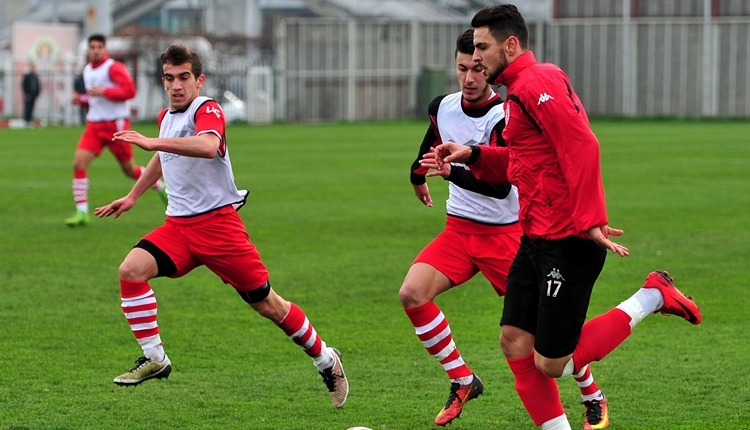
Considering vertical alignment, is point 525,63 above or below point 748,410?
above

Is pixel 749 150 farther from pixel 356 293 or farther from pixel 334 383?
pixel 334 383

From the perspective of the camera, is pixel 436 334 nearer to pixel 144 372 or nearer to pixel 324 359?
pixel 324 359

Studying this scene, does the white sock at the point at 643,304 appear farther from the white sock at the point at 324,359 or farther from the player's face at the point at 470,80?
the white sock at the point at 324,359

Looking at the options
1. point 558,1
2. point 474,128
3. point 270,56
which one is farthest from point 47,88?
point 474,128

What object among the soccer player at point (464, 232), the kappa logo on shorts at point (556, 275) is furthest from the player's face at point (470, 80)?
the kappa logo on shorts at point (556, 275)

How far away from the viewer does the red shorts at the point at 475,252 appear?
6.84m

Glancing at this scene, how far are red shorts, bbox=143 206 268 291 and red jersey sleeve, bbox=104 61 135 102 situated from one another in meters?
8.15

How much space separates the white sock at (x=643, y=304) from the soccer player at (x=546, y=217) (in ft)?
0.97

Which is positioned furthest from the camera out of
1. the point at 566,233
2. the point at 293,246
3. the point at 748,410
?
the point at 293,246

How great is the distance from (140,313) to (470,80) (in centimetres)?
235

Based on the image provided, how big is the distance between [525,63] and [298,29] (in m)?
38.5

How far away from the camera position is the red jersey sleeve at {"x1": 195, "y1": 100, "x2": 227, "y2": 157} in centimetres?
681

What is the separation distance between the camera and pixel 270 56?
46.9 metres

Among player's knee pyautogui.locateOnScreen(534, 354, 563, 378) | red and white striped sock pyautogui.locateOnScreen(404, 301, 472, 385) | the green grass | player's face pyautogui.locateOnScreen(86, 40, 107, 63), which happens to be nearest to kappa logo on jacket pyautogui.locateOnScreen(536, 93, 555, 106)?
player's knee pyautogui.locateOnScreen(534, 354, 563, 378)
